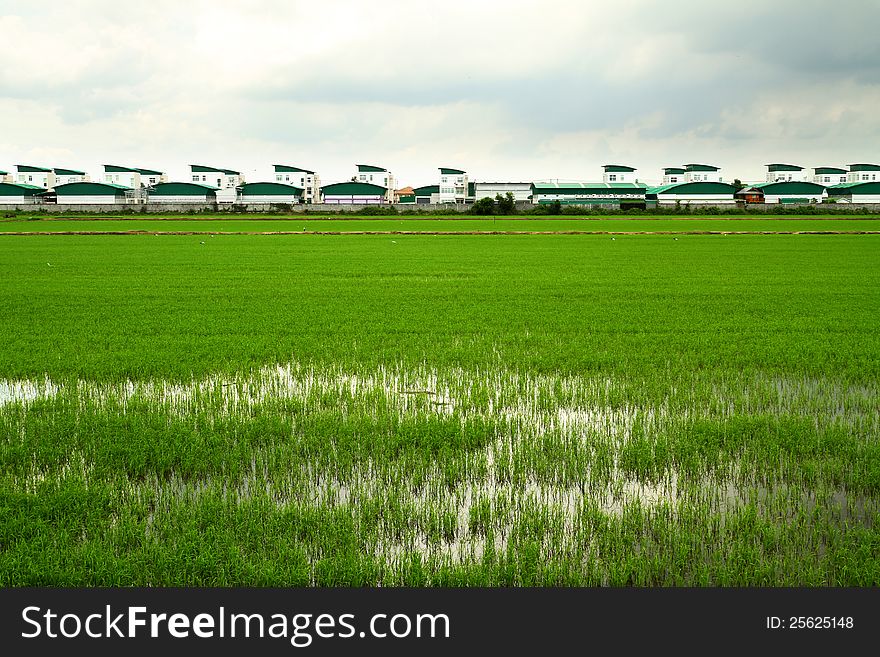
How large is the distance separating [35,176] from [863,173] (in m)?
128

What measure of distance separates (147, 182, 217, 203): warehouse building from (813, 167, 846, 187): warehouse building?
304ft

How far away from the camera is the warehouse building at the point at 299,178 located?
345 feet

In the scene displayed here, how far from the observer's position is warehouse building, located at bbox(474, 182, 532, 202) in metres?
103

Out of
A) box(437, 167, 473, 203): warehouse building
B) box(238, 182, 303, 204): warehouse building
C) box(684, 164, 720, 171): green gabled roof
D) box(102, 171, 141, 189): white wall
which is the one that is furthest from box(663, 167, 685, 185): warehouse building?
box(102, 171, 141, 189): white wall

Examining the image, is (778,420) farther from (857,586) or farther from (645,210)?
(645,210)

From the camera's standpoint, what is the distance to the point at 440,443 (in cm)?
714

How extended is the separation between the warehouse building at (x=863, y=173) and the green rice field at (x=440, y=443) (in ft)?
392

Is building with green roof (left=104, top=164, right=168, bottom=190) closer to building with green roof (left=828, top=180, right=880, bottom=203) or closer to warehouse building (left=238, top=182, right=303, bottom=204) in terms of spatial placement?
warehouse building (left=238, top=182, right=303, bottom=204)

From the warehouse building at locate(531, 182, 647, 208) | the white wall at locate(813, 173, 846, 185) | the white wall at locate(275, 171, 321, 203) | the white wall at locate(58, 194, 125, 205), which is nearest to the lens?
the white wall at locate(58, 194, 125, 205)

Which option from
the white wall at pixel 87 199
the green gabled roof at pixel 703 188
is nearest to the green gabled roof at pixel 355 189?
the white wall at pixel 87 199

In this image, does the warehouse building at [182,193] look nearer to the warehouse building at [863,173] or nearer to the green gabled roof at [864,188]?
the green gabled roof at [864,188]

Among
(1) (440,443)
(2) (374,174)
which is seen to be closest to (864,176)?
(2) (374,174)

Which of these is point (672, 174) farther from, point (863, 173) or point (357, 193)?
point (357, 193)

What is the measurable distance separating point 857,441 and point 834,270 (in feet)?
66.6
